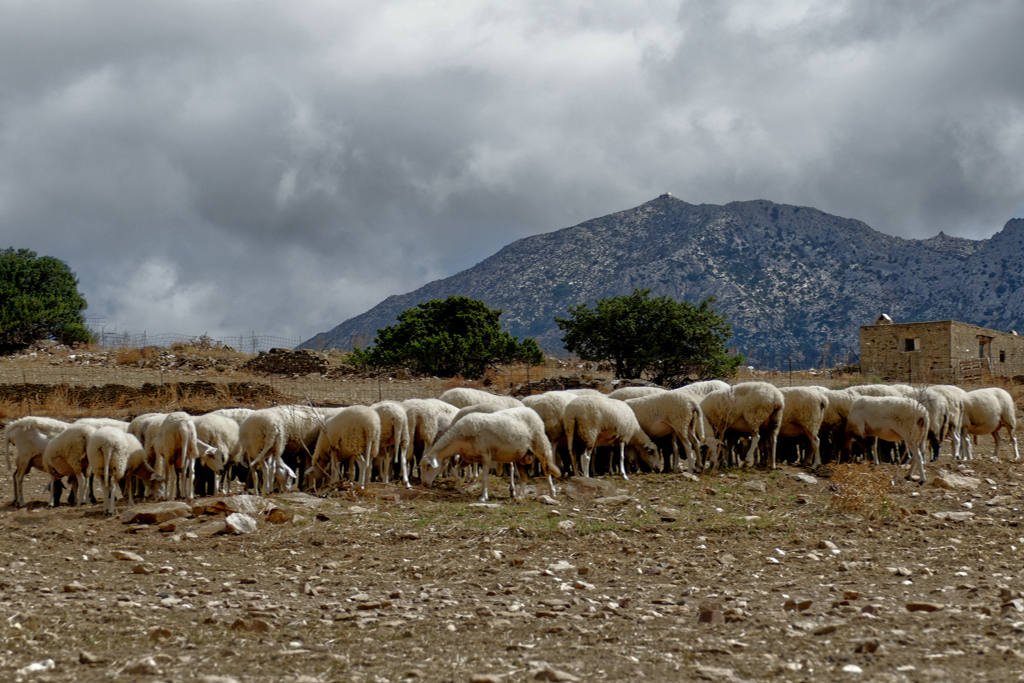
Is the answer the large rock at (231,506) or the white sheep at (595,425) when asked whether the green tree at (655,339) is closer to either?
the white sheep at (595,425)

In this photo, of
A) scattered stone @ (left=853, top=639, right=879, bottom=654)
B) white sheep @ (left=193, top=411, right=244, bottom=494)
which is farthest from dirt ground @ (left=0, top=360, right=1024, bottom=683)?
white sheep @ (left=193, top=411, right=244, bottom=494)

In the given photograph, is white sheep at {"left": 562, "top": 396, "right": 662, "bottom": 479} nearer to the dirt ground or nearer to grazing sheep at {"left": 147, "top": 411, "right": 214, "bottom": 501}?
the dirt ground

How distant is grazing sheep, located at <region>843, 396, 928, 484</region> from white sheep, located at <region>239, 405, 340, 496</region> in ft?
30.2

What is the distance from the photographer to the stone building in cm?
3931

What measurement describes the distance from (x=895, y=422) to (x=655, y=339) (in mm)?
19013

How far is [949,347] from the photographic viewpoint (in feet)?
130

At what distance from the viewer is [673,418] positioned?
14.9 m

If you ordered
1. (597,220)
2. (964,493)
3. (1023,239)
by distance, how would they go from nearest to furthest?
1. (964,493)
2. (1023,239)
3. (597,220)

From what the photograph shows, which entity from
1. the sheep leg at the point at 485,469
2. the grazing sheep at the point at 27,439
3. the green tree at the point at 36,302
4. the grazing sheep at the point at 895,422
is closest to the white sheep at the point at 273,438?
the grazing sheep at the point at 27,439

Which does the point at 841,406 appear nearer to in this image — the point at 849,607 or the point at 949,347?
the point at 849,607

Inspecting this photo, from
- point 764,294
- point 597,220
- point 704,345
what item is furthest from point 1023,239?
point 704,345

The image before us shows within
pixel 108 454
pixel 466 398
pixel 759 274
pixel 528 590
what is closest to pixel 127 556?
pixel 108 454

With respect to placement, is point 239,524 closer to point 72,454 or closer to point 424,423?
point 72,454

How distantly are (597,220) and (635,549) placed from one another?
192 metres
